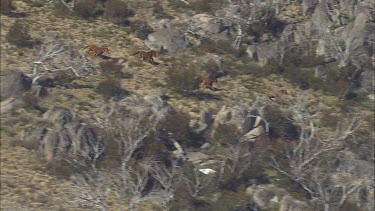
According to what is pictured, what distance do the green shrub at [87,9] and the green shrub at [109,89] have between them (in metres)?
8.39

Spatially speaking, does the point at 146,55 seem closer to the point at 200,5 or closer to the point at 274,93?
the point at 200,5

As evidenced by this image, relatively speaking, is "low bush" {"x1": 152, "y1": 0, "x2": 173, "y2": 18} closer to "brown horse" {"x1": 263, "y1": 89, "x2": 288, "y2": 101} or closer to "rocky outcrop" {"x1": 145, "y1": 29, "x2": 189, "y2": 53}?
"rocky outcrop" {"x1": 145, "y1": 29, "x2": 189, "y2": 53}

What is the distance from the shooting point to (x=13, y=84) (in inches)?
1318

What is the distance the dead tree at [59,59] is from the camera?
34878 millimetres

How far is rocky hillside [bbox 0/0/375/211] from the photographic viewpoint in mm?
28562

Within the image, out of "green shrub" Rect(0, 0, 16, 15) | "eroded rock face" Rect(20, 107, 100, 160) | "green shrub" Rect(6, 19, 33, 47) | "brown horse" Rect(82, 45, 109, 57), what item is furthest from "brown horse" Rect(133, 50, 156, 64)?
"green shrub" Rect(0, 0, 16, 15)

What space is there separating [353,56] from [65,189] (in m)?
20.5

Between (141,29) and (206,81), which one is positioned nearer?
(206,81)

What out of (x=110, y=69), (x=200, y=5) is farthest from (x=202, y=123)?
(x=200, y=5)

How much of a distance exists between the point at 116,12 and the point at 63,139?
1463 cm

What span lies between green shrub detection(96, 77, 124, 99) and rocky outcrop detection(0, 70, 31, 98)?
3626mm

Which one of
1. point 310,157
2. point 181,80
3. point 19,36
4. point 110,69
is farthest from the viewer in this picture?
point 19,36

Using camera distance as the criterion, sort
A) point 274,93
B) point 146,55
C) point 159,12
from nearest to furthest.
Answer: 1. point 274,93
2. point 146,55
3. point 159,12

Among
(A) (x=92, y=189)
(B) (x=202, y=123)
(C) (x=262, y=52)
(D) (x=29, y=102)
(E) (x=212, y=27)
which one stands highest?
(E) (x=212, y=27)
